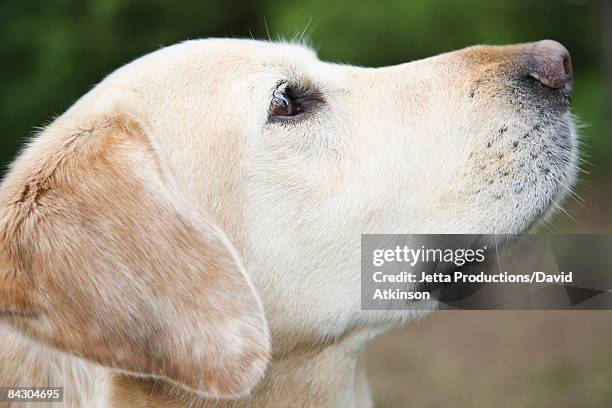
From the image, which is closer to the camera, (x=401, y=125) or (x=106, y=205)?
(x=106, y=205)

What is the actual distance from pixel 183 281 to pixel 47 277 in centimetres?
37

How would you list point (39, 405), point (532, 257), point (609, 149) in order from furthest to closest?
point (609, 149), point (532, 257), point (39, 405)

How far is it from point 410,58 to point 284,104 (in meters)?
8.79

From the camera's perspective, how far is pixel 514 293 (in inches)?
→ 132

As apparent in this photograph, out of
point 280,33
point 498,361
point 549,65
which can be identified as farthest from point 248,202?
point 280,33

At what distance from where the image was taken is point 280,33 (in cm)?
1018

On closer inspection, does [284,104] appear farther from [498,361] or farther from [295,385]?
[498,361]

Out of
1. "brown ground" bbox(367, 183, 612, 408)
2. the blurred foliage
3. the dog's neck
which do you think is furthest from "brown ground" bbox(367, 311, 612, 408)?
the blurred foliage

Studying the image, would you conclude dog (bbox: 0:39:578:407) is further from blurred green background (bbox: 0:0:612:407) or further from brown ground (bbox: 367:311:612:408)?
blurred green background (bbox: 0:0:612:407)

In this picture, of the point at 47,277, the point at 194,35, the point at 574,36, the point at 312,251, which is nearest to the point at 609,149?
the point at 574,36

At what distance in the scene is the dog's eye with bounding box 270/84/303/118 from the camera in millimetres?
2619

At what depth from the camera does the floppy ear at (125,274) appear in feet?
7.13

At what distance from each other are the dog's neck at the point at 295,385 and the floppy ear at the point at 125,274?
303 millimetres

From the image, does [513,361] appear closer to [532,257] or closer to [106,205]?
[532,257]
